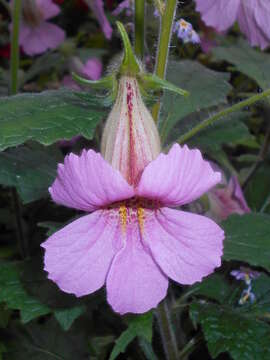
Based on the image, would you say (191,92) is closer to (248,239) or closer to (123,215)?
(248,239)

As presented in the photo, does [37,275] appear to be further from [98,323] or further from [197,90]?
[197,90]

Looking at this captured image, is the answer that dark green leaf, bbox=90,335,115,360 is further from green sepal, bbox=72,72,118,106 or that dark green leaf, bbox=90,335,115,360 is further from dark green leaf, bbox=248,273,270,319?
green sepal, bbox=72,72,118,106

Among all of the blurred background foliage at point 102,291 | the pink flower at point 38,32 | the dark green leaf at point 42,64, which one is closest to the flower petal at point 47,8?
the pink flower at point 38,32

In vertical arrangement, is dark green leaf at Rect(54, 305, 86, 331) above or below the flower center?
below

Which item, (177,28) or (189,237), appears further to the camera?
(177,28)

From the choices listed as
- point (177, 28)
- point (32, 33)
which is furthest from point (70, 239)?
point (32, 33)

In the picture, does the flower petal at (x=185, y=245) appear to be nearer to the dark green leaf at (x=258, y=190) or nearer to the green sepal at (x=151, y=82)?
the green sepal at (x=151, y=82)

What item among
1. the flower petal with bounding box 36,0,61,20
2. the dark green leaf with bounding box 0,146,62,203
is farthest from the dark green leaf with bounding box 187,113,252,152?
the flower petal with bounding box 36,0,61,20
